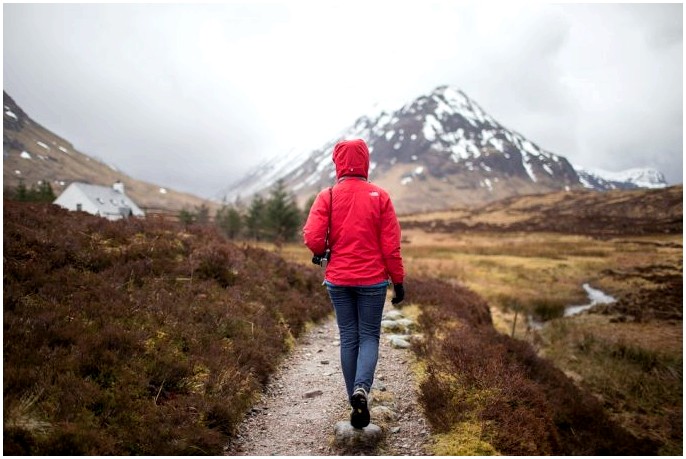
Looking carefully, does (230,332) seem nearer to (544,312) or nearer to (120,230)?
(120,230)

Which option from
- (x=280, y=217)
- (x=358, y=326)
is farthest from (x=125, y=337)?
(x=280, y=217)

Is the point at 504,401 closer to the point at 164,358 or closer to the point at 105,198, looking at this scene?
the point at 164,358

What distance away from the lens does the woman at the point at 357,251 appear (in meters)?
5.18

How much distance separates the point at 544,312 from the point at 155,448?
70.1 feet

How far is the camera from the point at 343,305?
17.4ft

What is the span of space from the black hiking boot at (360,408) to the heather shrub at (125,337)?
169 cm

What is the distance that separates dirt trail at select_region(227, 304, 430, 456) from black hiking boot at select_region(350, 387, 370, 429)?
38 centimetres

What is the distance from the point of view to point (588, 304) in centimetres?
2412

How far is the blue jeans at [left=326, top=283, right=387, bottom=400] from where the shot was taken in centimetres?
519

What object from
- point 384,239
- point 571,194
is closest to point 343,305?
point 384,239

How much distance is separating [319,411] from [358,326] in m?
1.82

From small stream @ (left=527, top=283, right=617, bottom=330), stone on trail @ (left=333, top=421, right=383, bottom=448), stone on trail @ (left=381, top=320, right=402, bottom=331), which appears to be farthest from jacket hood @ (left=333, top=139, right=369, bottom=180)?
small stream @ (left=527, top=283, right=617, bottom=330)

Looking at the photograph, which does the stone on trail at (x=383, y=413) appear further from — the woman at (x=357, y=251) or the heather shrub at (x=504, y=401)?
the woman at (x=357, y=251)

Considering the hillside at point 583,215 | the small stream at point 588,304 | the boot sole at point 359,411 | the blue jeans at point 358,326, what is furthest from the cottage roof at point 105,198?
the hillside at point 583,215
